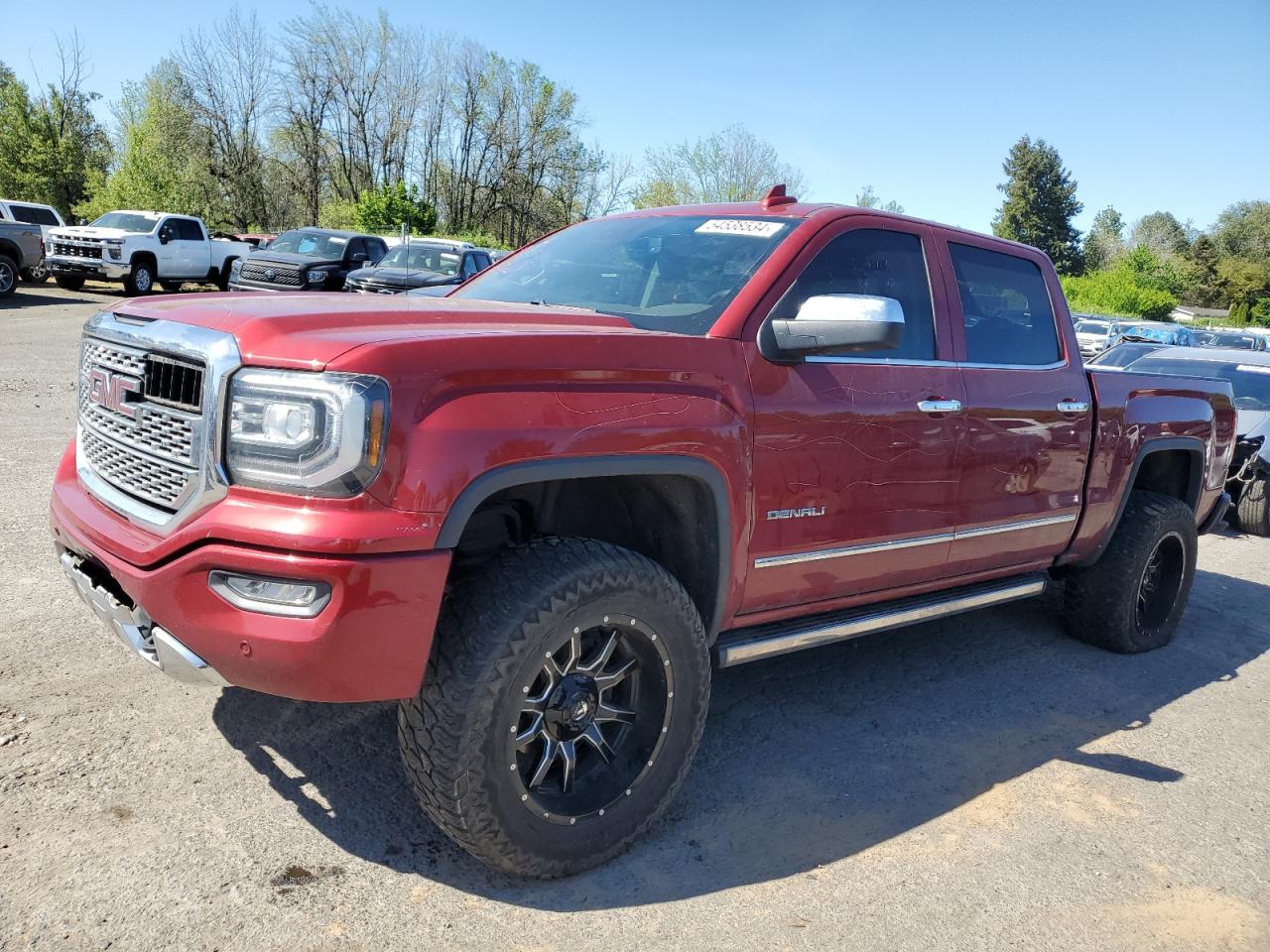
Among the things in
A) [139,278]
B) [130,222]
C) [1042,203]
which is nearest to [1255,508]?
[139,278]

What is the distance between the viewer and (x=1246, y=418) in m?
9.29

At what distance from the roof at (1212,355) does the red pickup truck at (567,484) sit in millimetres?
7639

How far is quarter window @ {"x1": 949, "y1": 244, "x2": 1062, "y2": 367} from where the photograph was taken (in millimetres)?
4129

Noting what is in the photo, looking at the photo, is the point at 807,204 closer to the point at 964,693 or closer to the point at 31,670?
the point at 964,693

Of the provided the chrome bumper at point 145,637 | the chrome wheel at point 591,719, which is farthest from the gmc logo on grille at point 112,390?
the chrome wheel at point 591,719

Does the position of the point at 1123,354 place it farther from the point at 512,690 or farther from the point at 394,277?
the point at 512,690

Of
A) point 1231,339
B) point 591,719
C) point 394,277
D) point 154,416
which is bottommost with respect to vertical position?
point 591,719

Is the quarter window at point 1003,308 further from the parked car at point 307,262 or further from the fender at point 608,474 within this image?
the parked car at point 307,262

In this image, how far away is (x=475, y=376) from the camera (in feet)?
8.07

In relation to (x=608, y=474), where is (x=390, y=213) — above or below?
above

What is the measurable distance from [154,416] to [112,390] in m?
0.32

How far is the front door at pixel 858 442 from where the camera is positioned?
→ 125 inches

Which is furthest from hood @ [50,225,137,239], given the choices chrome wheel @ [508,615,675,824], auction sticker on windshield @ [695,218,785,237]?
chrome wheel @ [508,615,675,824]

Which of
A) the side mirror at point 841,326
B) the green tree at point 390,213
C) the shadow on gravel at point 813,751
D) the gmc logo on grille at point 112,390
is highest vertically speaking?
the green tree at point 390,213
